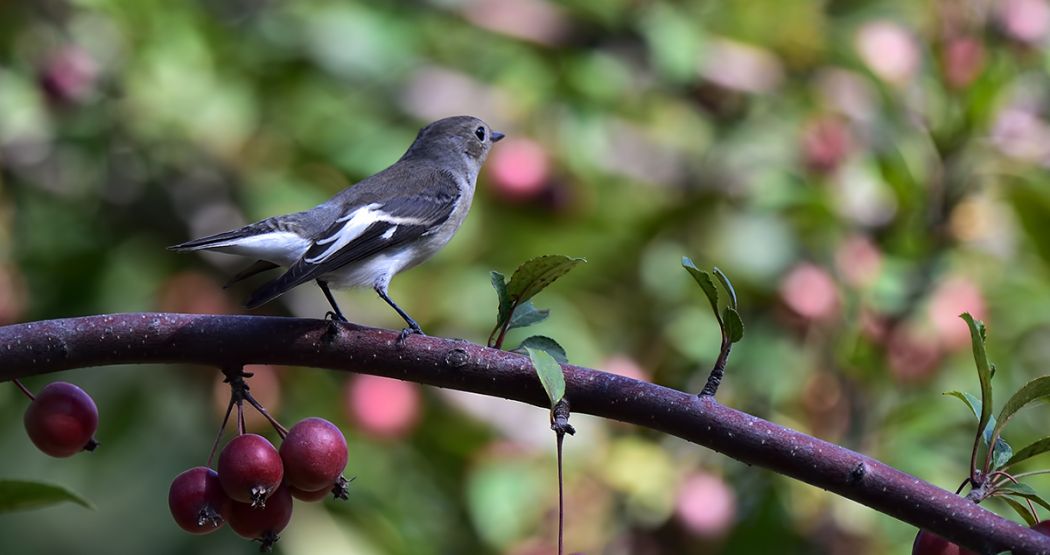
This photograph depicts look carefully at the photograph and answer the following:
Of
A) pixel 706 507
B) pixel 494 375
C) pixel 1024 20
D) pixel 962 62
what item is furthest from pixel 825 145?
pixel 494 375

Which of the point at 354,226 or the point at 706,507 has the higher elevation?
the point at 354,226

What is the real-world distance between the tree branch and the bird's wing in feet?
1.79

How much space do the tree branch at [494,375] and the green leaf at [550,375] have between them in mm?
90

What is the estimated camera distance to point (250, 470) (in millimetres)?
1705

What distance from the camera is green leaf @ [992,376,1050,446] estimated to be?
5.24 ft

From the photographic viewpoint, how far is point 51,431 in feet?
5.95

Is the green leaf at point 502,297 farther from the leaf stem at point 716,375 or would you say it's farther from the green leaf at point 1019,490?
the green leaf at point 1019,490

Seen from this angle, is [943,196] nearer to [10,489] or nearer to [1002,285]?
[1002,285]

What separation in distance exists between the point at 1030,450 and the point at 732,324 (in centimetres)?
46

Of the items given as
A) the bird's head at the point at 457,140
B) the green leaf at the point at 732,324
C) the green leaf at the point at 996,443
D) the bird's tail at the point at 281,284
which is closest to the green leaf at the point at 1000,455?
the green leaf at the point at 996,443

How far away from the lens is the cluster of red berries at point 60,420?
1815 mm

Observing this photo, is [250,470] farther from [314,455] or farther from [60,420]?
[60,420]

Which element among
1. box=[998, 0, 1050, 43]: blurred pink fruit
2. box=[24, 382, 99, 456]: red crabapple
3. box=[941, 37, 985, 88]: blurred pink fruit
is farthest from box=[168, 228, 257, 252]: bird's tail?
box=[998, 0, 1050, 43]: blurred pink fruit

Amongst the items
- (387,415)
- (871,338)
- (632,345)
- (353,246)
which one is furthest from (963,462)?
(353,246)
